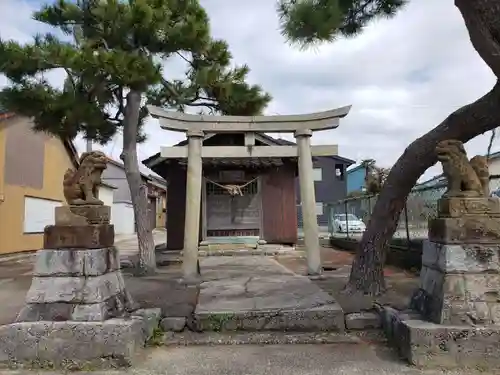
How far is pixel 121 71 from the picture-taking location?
759 centimetres

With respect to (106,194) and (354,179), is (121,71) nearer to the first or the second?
(106,194)

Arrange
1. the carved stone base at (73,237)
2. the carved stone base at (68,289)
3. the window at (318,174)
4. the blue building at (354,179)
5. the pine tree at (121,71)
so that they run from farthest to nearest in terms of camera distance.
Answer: the blue building at (354,179) < the window at (318,174) < the pine tree at (121,71) < the carved stone base at (73,237) < the carved stone base at (68,289)

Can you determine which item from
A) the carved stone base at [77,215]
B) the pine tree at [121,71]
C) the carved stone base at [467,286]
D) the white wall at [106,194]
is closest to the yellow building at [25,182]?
the pine tree at [121,71]

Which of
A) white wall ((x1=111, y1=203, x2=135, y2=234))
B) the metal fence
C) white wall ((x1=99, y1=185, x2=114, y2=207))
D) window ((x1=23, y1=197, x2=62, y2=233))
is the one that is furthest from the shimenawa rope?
white wall ((x1=111, y1=203, x2=135, y2=234))

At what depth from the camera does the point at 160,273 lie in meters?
9.46

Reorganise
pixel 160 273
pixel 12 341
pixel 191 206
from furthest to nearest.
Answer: pixel 160 273 < pixel 191 206 < pixel 12 341

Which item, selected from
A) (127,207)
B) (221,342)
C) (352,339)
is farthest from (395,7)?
(127,207)

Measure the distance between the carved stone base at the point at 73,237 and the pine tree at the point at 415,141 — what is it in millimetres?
3145

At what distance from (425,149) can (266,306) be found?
9.86 feet

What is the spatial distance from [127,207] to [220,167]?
69.3ft

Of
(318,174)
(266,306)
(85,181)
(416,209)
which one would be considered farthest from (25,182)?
(318,174)

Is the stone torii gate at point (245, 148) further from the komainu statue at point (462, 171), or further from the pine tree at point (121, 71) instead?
the komainu statue at point (462, 171)

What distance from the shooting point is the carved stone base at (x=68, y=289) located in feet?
13.8

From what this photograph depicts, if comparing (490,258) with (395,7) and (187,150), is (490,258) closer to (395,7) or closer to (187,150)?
(395,7)
